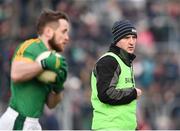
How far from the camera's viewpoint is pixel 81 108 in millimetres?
14320

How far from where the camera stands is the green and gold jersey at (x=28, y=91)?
24.0 ft

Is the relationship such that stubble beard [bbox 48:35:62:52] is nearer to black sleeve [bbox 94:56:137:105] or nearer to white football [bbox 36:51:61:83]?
white football [bbox 36:51:61:83]

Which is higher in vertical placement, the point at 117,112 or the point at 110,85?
the point at 110,85

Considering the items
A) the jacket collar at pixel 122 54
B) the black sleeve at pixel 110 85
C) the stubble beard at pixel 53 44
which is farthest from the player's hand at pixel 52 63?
the jacket collar at pixel 122 54

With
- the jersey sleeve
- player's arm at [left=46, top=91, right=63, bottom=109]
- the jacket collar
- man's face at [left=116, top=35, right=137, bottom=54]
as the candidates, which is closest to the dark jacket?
the jacket collar

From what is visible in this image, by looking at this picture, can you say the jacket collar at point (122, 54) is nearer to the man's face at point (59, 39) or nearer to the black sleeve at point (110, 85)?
the black sleeve at point (110, 85)

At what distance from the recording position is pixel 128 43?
281 inches

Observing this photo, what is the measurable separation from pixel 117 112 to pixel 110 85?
28 cm

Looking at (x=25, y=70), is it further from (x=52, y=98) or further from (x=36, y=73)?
(x=52, y=98)

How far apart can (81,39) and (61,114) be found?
2.74 metres

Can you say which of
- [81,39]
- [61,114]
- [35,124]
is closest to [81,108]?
[61,114]

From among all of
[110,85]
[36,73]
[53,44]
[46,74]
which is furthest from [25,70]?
[110,85]

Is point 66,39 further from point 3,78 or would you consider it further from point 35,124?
point 3,78

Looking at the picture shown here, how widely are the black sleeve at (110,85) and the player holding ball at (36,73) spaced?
0.49 meters
